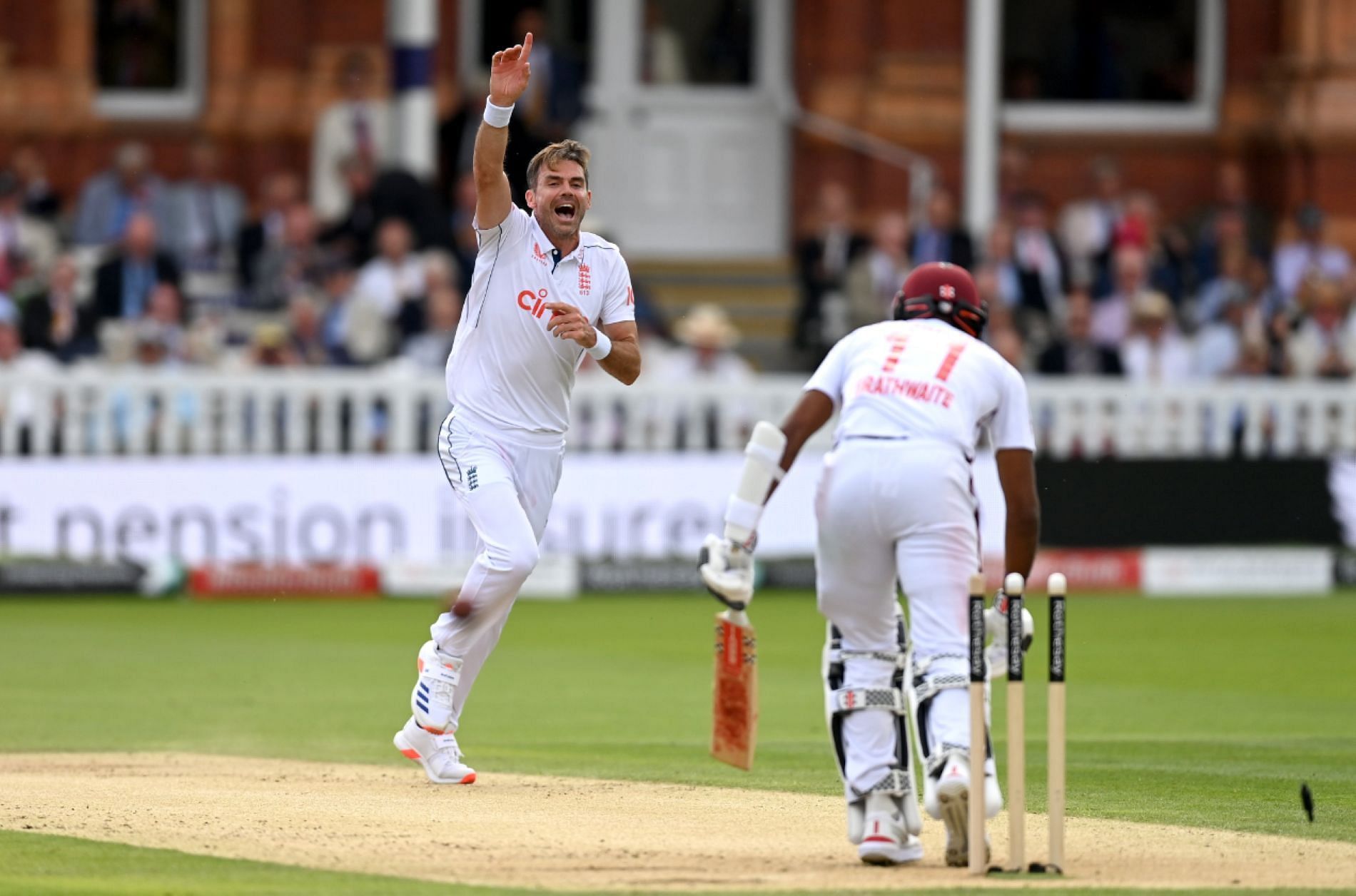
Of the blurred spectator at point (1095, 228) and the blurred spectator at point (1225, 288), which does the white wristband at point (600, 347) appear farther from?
the blurred spectator at point (1095, 228)

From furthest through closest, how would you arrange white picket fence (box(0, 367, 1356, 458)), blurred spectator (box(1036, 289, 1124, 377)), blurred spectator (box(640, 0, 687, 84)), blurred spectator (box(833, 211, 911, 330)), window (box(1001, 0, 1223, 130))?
window (box(1001, 0, 1223, 130))
blurred spectator (box(640, 0, 687, 84))
blurred spectator (box(833, 211, 911, 330))
blurred spectator (box(1036, 289, 1124, 377))
white picket fence (box(0, 367, 1356, 458))

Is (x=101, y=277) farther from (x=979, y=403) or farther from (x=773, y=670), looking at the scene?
(x=979, y=403)

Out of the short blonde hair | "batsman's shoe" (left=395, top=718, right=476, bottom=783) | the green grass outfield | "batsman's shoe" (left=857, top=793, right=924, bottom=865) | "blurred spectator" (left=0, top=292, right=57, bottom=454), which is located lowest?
the green grass outfield

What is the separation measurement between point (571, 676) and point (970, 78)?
31.1 feet

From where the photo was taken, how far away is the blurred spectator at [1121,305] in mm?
20016

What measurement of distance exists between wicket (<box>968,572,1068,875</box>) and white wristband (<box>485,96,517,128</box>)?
8.63 feet

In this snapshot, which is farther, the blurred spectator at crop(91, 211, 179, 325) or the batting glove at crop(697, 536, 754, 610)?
the blurred spectator at crop(91, 211, 179, 325)

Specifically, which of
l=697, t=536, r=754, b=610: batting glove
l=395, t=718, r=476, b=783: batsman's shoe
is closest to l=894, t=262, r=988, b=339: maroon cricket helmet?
l=697, t=536, r=754, b=610: batting glove

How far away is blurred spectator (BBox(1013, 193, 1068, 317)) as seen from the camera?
65.7ft

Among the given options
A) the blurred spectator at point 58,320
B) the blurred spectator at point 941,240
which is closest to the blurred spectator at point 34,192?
the blurred spectator at point 58,320

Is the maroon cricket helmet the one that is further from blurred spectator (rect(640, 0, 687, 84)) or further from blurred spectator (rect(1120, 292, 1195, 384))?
blurred spectator (rect(640, 0, 687, 84))

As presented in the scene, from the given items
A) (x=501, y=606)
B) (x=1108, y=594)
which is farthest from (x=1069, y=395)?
(x=501, y=606)

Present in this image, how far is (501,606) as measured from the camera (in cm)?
911

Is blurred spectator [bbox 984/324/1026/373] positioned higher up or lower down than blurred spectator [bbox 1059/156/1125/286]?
lower down
